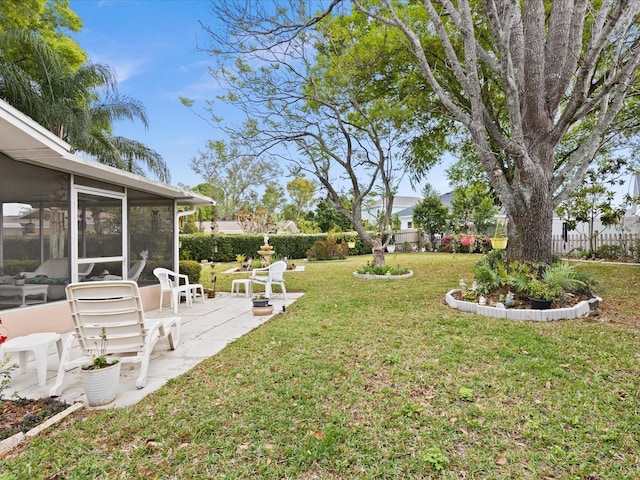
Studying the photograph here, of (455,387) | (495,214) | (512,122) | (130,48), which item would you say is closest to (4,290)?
(455,387)

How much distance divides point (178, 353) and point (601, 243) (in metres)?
16.4

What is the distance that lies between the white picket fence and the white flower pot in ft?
52.8

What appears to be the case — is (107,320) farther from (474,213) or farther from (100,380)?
(474,213)

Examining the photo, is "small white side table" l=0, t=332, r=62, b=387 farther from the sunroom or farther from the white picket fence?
the white picket fence

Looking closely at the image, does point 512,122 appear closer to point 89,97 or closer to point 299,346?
point 299,346

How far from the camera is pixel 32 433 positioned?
2.61 metres

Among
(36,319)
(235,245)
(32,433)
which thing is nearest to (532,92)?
(32,433)

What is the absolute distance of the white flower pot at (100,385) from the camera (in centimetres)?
299

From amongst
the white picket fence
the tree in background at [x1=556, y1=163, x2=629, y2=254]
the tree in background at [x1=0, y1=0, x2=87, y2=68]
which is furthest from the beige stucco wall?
Answer: the white picket fence

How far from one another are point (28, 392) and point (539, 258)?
7.64m

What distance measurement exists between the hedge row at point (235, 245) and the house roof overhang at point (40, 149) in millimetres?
11005

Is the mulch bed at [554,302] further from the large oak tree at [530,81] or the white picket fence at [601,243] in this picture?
the white picket fence at [601,243]

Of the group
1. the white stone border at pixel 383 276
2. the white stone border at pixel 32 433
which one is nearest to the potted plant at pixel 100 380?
the white stone border at pixel 32 433

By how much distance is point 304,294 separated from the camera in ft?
28.2
